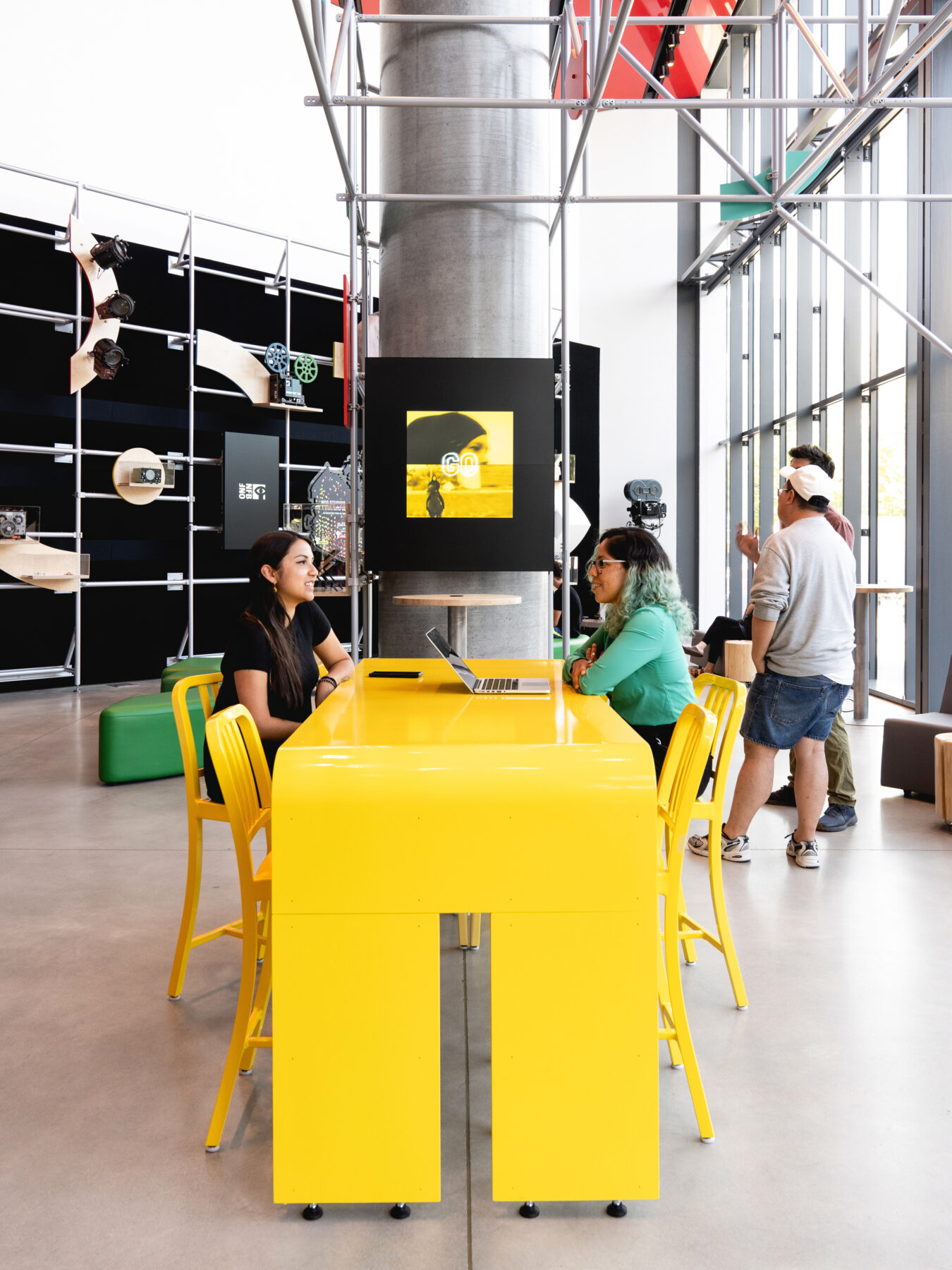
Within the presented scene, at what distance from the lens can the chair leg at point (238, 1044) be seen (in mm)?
1965

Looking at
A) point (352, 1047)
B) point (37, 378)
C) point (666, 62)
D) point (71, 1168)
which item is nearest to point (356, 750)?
point (352, 1047)

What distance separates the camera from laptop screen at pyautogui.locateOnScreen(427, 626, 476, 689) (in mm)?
2666

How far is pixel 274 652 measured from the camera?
290 centimetres

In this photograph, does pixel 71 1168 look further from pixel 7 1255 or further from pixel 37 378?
pixel 37 378

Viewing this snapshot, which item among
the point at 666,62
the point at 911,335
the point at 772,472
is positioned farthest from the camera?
the point at 772,472

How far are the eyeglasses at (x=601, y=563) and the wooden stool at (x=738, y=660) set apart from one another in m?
3.76

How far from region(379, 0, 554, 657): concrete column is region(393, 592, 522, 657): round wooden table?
20 centimetres

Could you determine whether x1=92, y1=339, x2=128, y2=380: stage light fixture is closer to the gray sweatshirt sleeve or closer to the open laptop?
the gray sweatshirt sleeve

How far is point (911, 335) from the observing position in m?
7.40

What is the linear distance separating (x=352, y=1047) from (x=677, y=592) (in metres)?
→ 1.75

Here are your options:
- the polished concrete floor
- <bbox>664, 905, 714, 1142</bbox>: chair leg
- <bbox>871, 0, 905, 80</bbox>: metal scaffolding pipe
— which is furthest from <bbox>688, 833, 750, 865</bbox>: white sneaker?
<bbox>871, 0, 905, 80</bbox>: metal scaffolding pipe

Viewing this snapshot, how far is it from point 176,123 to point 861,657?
7572mm

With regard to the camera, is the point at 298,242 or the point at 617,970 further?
the point at 298,242

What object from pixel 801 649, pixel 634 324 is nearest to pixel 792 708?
pixel 801 649
